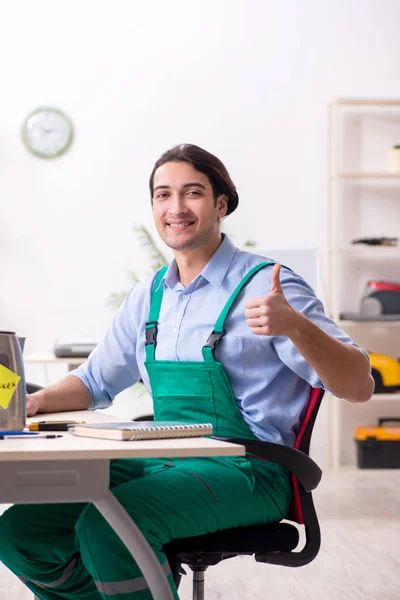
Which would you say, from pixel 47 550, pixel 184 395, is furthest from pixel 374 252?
pixel 47 550

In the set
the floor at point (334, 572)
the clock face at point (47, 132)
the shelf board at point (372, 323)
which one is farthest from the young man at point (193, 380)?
the clock face at point (47, 132)

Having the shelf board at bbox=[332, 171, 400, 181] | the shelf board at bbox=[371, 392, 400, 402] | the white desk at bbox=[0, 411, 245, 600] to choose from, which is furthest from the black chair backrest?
the shelf board at bbox=[332, 171, 400, 181]

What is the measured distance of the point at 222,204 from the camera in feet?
7.27

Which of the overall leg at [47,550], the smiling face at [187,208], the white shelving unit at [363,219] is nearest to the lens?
the overall leg at [47,550]

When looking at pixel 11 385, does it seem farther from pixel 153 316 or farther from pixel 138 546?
pixel 153 316

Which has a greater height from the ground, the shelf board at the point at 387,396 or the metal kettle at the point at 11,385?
the metal kettle at the point at 11,385

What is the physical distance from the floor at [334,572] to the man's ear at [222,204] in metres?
1.32

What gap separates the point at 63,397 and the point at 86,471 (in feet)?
2.42

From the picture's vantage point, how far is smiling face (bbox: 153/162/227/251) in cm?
212

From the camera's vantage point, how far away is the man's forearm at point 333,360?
1.69m

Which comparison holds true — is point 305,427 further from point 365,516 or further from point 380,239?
point 380,239

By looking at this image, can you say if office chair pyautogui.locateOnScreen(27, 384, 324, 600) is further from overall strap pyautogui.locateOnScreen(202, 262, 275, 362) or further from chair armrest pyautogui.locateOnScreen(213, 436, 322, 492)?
overall strap pyautogui.locateOnScreen(202, 262, 275, 362)

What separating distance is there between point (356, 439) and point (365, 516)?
52.3 inches

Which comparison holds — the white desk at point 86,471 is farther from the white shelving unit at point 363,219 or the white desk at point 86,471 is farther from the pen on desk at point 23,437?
the white shelving unit at point 363,219
